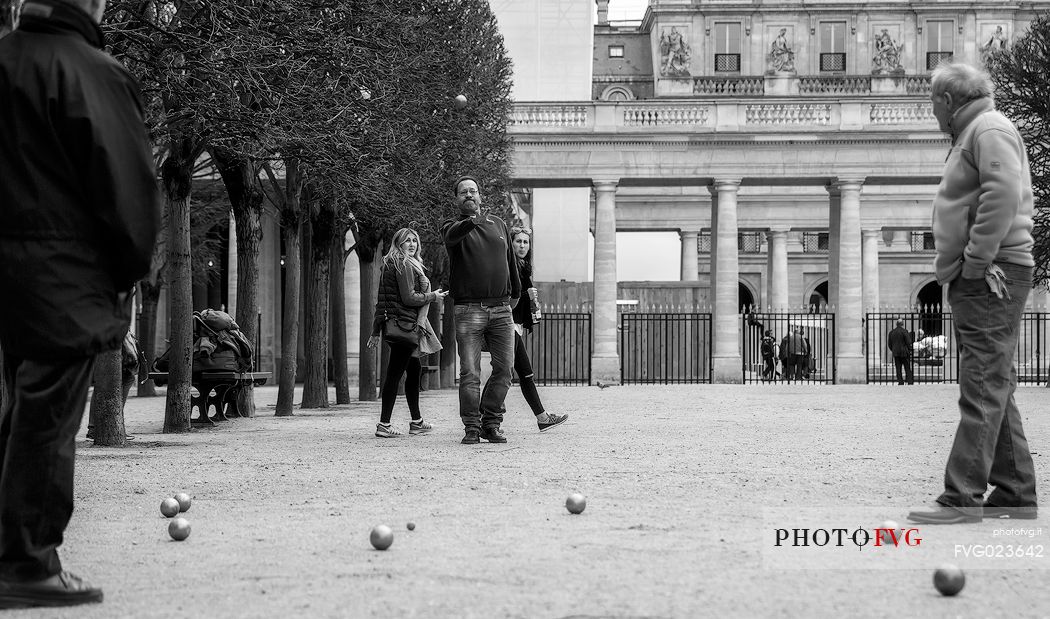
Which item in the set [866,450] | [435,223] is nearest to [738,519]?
[866,450]

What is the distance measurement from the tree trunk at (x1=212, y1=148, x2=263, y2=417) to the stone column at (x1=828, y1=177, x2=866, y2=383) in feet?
76.8

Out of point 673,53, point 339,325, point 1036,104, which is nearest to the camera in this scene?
point 339,325

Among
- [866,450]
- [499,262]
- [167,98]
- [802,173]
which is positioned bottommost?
[866,450]

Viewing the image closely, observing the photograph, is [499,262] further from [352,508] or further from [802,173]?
[802,173]

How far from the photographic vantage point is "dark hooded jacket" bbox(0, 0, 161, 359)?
474 cm

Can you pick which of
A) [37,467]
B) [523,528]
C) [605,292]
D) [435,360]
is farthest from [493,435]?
[605,292]

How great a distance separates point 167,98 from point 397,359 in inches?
128

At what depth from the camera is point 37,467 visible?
4.75 m

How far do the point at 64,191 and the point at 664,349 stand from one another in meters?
34.0

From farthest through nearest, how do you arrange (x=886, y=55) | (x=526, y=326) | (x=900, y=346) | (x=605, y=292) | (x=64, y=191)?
(x=886, y=55) → (x=605, y=292) → (x=900, y=346) → (x=526, y=326) → (x=64, y=191)

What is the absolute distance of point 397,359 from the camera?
1338 cm

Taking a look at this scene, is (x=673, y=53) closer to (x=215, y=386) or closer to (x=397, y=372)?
(x=215, y=386)

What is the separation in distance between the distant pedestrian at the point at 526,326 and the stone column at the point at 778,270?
40.7 meters

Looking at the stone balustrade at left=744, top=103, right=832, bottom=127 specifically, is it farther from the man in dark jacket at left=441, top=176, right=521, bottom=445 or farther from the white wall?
the man in dark jacket at left=441, top=176, right=521, bottom=445
